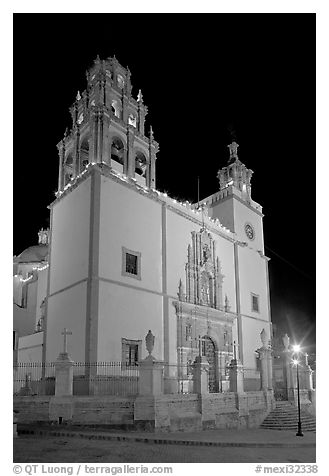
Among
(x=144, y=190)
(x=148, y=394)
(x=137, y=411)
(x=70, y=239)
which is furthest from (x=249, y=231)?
(x=137, y=411)

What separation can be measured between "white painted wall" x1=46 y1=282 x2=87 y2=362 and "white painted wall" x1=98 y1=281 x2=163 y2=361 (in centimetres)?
93

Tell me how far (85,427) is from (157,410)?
2.65 m

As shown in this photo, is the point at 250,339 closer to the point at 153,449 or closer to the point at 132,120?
the point at 132,120

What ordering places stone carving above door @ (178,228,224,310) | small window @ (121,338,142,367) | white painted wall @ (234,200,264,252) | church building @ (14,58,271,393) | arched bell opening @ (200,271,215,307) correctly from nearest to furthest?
small window @ (121,338,142,367) < church building @ (14,58,271,393) < stone carving above door @ (178,228,224,310) < arched bell opening @ (200,271,215,307) < white painted wall @ (234,200,264,252)

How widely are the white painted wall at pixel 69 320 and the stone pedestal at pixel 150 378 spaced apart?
5.03 metres

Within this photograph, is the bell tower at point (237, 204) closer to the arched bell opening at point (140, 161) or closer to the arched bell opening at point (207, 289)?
the arched bell opening at point (207, 289)

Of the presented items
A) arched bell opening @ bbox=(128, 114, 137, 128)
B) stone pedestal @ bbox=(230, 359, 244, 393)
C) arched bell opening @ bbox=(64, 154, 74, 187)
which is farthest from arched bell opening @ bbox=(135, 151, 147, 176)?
stone pedestal @ bbox=(230, 359, 244, 393)

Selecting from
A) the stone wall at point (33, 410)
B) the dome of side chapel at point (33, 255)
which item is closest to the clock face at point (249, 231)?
the dome of side chapel at point (33, 255)

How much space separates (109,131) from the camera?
26.7 m

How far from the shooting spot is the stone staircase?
20.9m

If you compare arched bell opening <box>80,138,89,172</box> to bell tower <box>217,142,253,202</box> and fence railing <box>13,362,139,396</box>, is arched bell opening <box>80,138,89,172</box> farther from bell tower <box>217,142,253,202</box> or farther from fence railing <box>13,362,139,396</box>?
bell tower <box>217,142,253,202</box>

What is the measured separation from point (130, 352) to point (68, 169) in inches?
494

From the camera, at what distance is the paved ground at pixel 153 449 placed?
11781 millimetres
